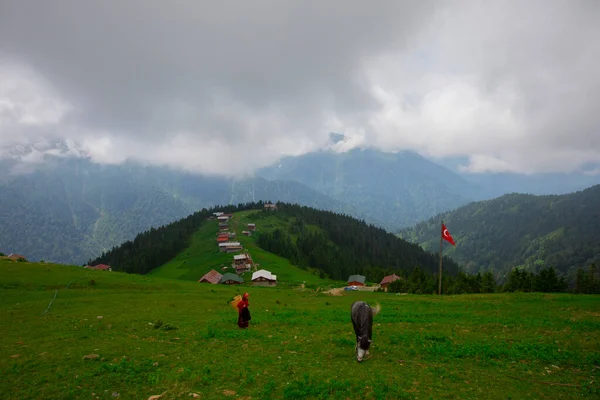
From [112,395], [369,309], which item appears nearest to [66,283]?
[112,395]

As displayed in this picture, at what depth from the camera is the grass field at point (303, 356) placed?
11273 millimetres

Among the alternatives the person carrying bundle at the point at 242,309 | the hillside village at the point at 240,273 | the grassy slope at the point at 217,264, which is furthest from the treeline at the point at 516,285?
the person carrying bundle at the point at 242,309

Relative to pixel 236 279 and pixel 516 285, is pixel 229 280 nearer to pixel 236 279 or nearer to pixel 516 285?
pixel 236 279

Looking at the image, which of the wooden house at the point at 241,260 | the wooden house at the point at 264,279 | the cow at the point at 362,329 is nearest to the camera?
the cow at the point at 362,329

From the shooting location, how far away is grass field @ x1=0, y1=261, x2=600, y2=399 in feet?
37.0

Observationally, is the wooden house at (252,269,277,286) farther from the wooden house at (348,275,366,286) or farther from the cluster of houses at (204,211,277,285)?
the wooden house at (348,275,366,286)

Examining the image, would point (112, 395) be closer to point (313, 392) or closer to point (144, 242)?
point (313, 392)

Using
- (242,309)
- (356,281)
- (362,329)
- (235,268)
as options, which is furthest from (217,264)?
(362,329)

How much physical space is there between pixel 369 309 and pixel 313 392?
4785mm

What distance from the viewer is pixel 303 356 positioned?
14828 millimetres

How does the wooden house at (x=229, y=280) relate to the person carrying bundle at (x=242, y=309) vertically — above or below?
below

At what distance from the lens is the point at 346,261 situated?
169125 millimetres

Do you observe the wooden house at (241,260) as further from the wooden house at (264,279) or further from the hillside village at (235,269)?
the wooden house at (264,279)

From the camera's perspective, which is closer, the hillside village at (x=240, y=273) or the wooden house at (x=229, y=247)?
the hillside village at (x=240, y=273)
